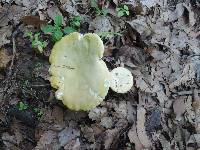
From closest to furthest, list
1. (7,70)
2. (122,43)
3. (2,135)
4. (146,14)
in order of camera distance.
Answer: (2,135)
(7,70)
(122,43)
(146,14)

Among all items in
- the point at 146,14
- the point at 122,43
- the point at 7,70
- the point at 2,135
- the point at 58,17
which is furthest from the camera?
the point at 146,14

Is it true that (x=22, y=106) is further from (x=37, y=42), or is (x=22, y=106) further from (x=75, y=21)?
(x=75, y=21)

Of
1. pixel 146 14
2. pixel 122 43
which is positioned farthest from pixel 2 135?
pixel 146 14

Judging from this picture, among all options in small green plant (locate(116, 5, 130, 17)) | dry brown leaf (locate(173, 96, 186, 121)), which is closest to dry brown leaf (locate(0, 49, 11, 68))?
small green plant (locate(116, 5, 130, 17))

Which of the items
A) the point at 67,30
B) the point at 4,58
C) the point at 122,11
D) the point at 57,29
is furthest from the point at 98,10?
the point at 4,58

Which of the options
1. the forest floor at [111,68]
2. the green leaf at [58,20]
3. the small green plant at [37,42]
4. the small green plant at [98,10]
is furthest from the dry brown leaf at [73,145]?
the small green plant at [98,10]

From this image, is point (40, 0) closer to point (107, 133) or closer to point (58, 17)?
point (58, 17)
